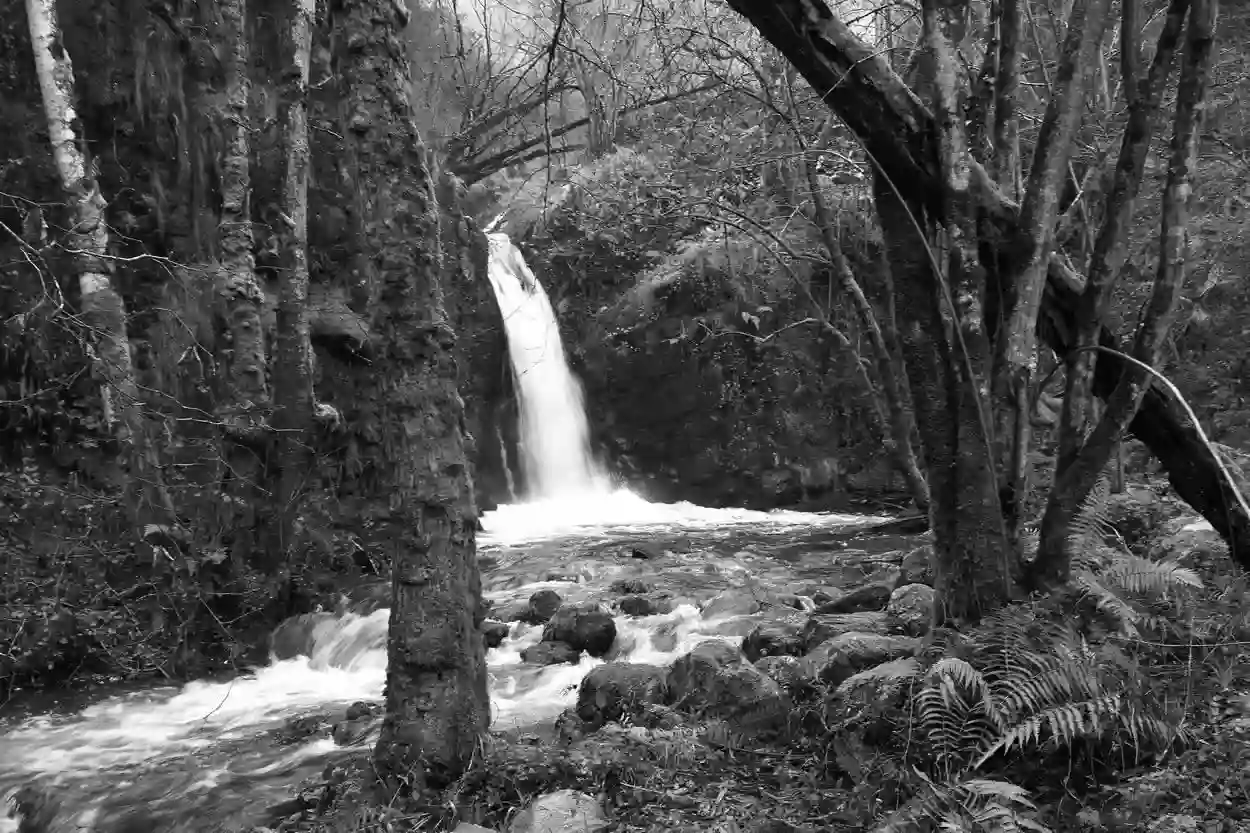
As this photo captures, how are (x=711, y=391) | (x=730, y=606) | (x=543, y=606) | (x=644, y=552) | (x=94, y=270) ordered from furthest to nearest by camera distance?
(x=711, y=391)
(x=644, y=552)
(x=543, y=606)
(x=730, y=606)
(x=94, y=270)

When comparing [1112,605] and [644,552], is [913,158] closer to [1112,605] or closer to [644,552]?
[1112,605]

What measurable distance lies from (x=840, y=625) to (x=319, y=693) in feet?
16.7

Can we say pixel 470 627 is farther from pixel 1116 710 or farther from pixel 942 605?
pixel 1116 710

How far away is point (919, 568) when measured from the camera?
750cm

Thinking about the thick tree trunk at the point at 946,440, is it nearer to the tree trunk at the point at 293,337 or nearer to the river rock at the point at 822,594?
the river rock at the point at 822,594

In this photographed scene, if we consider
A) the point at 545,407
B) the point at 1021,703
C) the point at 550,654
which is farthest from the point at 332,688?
the point at 545,407

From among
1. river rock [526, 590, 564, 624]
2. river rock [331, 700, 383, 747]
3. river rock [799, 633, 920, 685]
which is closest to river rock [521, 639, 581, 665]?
river rock [526, 590, 564, 624]

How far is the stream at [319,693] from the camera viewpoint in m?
5.50

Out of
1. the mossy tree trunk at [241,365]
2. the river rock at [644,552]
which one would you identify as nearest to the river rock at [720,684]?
the mossy tree trunk at [241,365]

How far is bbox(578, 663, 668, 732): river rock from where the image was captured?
5.18 metres

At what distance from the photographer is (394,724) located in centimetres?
420

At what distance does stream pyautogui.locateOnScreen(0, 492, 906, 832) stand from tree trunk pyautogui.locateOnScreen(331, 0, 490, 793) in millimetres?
1630

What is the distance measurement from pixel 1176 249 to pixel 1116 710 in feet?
6.42

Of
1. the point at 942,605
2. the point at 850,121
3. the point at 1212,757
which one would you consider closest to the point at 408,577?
the point at 942,605
